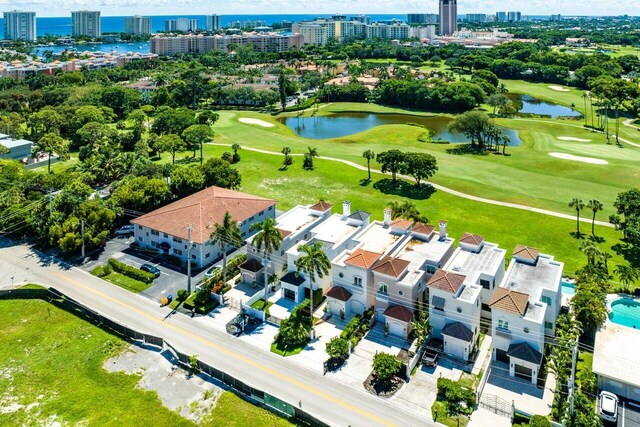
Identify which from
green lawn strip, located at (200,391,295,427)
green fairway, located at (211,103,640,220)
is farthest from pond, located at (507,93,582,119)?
green lawn strip, located at (200,391,295,427)

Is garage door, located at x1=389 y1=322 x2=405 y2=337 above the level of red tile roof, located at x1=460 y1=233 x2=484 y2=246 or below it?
below

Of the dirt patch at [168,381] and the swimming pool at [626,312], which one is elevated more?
the swimming pool at [626,312]

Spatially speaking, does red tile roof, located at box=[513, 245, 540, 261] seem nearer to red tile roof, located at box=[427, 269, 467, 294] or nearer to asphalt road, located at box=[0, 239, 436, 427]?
red tile roof, located at box=[427, 269, 467, 294]

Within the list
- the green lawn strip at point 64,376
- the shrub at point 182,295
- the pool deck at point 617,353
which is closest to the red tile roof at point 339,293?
the shrub at point 182,295

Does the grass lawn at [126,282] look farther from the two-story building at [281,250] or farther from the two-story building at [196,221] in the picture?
the two-story building at [281,250]

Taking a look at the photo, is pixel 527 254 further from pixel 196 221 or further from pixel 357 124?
pixel 357 124

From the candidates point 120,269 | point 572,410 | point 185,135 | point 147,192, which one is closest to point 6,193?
point 147,192
